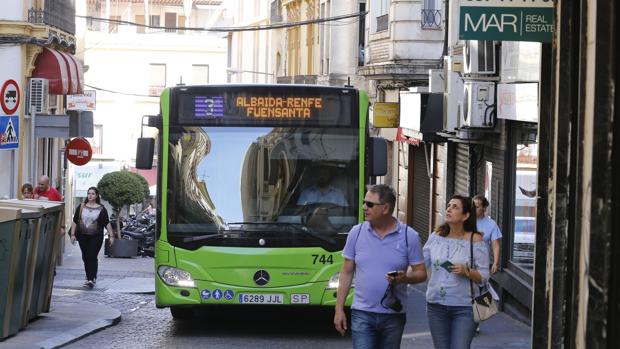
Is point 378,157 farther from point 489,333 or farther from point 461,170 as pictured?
point 461,170

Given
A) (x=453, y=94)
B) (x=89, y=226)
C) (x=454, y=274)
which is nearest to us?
(x=454, y=274)

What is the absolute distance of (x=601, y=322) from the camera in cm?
609

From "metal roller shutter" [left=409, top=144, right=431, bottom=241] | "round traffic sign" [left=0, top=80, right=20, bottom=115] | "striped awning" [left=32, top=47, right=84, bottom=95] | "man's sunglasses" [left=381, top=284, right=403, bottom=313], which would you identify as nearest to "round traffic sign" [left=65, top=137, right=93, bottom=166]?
"striped awning" [left=32, top=47, right=84, bottom=95]

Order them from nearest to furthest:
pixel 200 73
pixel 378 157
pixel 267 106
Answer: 1. pixel 378 157
2. pixel 267 106
3. pixel 200 73

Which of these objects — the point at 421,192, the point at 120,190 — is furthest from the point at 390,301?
the point at 120,190

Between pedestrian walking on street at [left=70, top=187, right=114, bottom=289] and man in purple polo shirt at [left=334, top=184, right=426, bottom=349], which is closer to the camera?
man in purple polo shirt at [left=334, top=184, right=426, bottom=349]

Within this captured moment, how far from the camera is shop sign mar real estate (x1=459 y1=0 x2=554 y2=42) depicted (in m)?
9.48

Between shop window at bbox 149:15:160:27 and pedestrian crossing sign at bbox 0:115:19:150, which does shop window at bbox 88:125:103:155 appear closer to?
shop window at bbox 149:15:160:27

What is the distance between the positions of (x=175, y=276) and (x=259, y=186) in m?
1.33

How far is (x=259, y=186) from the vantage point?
1408 cm

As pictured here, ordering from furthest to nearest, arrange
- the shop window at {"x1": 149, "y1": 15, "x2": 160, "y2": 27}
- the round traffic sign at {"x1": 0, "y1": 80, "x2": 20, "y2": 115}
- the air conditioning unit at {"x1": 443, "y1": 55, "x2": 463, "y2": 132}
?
the shop window at {"x1": 149, "y1": 15, "x2": 160, "y2": 27} < the air conditioning unit at {"x1": 443, "y1": 55, "x2": 463, "y2": 132} < the round traffic sign at {"x1": 0, "y1": 80, "x2": 20, "y2": 115}

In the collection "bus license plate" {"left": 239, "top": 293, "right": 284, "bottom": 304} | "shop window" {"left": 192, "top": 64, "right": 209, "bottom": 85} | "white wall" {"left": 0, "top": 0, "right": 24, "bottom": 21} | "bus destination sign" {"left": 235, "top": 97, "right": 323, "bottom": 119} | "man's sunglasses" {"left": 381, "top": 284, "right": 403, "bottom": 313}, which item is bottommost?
"bus license plate" {"left": 239, "top": 293, "right": 284, "bottom": 304}

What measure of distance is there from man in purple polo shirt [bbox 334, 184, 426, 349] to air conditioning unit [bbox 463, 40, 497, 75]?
10868mm

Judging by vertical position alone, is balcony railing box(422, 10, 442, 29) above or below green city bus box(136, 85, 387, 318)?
above
